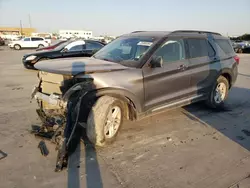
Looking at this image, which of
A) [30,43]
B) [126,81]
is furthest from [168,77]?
[30,43]

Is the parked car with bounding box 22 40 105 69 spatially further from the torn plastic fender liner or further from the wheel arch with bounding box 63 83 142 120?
the torn plastic fender liner

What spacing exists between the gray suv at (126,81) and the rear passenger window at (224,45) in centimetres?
13

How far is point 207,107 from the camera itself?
17.7 feet

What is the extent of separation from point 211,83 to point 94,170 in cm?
345

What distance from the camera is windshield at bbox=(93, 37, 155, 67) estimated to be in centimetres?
381

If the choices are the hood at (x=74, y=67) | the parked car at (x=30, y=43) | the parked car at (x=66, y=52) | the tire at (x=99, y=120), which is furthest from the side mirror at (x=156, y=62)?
the parked car at (x=30, y=43)

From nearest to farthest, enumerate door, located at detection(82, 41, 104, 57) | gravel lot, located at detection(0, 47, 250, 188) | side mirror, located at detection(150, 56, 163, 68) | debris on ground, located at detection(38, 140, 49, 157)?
1. gravel lot, located at detection(0, 47, 250, 188)
2. debris on ground, located at detection(38, 140, 49, 157)
3. side mirror, located at detection(150, 56, 163, 68)
4. door, located at detection(82, 41, 104, 57)

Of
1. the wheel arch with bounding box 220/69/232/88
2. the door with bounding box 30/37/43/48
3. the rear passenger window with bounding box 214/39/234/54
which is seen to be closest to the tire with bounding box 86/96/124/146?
the wheel arch with bounding box 220/69/232/88

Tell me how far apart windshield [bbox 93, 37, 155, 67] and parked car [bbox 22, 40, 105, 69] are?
519cm

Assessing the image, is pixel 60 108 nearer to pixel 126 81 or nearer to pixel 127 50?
pixel 126 81


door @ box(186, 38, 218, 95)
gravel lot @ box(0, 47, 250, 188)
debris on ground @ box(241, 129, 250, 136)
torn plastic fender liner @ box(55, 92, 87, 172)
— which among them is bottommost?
debris on ground @ box(241, 129, 250, 136)

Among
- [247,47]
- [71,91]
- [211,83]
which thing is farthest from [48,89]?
[247,47]

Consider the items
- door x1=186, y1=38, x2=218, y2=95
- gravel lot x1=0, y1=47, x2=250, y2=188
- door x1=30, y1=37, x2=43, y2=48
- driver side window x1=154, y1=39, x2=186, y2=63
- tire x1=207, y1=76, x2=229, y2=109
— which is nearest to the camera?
gravel lot x1=0, y1=47, x2=250, y2=188

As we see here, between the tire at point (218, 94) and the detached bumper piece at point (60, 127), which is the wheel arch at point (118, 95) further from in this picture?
the tire at point (218, 94)
